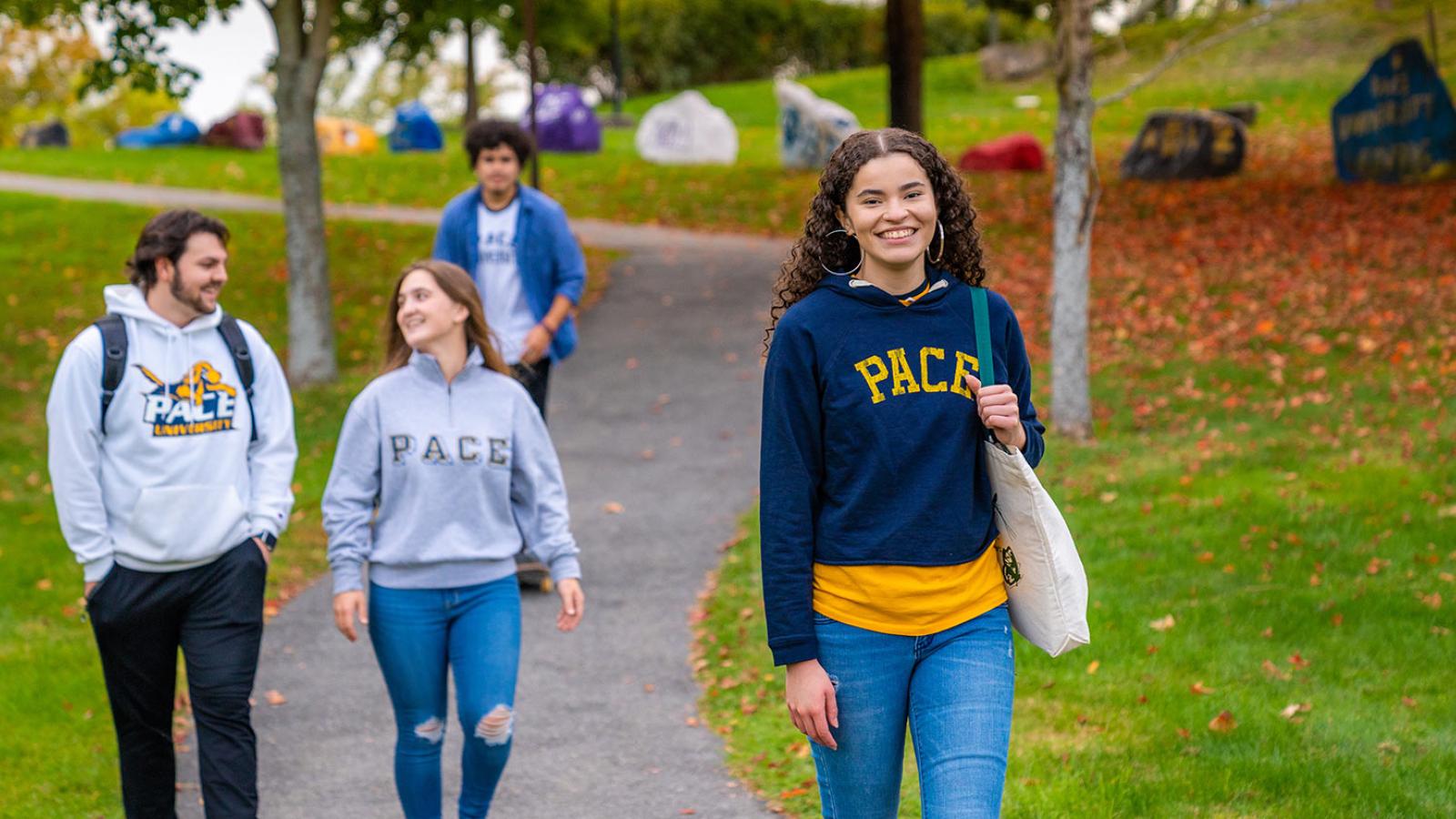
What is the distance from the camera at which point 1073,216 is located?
10117 millimetres

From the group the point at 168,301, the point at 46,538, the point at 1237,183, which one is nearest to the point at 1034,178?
the point at 1237,183

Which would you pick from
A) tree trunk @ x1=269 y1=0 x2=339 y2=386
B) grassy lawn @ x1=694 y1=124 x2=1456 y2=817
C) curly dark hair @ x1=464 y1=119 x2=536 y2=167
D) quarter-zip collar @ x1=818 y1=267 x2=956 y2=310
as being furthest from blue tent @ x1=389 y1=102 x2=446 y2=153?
quarter-zip collar @ x1=818 y1=267 x2=956 y2=310

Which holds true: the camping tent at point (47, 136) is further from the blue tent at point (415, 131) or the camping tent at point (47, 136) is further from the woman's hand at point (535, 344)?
the woman's hand at point (535, 344)

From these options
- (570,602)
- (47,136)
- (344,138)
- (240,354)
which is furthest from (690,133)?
(570,602)

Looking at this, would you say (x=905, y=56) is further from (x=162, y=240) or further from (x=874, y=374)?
(x=874, y=374)

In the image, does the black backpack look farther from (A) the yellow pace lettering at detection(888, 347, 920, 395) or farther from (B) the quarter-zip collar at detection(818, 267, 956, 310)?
(A) the yellow pace lettering at detection(888, 347, 920, 395)

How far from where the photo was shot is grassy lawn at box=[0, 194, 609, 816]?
598 centimetres

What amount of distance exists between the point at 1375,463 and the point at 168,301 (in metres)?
7.01

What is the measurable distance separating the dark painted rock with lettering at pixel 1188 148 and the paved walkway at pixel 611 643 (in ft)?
25.9

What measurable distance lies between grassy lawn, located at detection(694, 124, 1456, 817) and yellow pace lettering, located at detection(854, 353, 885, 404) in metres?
0.71

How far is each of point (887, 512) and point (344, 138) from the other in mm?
33000

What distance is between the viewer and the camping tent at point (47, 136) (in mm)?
37906

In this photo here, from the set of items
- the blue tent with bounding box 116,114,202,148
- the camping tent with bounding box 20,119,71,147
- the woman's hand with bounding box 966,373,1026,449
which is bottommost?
the woman's hand with bounding box 966,373,1026,449

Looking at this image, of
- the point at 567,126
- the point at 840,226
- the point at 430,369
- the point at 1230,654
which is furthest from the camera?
the point at 567,126
